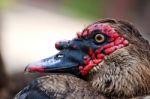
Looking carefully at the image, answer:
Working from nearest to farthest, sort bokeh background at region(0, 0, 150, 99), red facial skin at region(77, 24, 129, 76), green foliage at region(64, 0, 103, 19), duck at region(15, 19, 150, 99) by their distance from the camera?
duck at region(15, 19, 150, 99), red facial skin at region(77, 24, 129, 76), bokeh background at region(0, 0, 150, 99), green foliage at region(64, 0, 103, 19)

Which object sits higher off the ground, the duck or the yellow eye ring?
the yellow eye ring

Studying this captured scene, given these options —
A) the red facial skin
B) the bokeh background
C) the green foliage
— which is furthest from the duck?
the green foliage

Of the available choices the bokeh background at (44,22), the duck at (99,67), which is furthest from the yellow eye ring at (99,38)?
the bokeh background at (44,22)

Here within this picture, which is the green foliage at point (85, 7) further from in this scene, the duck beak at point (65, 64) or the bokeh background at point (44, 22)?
the duck beak at point (65, 64)

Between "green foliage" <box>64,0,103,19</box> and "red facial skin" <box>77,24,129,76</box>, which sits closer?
"red facial skin" <box>77,24,129,76</box>

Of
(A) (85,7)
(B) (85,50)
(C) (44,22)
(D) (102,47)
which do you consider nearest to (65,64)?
(B) (85,50)

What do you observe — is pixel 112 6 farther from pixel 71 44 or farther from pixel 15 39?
pixel 71 44

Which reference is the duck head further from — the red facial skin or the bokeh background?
the bokeh background
